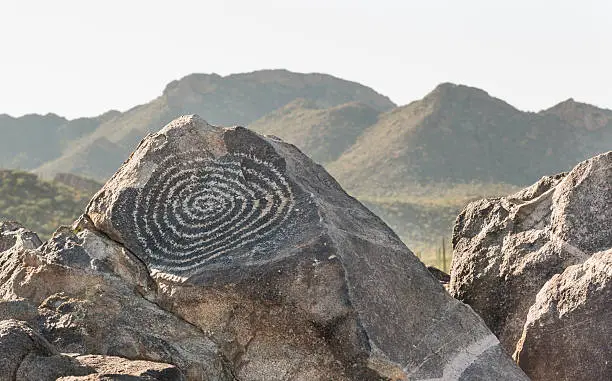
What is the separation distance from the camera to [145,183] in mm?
8664

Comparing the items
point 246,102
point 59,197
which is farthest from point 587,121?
point 246,102

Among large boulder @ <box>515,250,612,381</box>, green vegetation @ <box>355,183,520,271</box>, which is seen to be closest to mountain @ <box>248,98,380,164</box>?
green vegetation @ <box>355,183,520,271</box>

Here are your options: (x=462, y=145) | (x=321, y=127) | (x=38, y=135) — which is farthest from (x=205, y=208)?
(x=38, y=135)

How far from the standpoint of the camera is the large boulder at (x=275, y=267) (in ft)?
24.3

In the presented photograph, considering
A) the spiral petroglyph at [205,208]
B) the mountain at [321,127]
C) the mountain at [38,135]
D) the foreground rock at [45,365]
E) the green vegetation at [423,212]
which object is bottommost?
the green vegetation at [423,212]

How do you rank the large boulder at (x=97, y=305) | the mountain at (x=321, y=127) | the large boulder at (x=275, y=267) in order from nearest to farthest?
1. the large boulder at (x=97, y=305)
2. the large boulder at (x=275, y=267)
3. the mountain at (x=321, y=127)

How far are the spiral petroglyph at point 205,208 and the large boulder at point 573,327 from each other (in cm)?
266

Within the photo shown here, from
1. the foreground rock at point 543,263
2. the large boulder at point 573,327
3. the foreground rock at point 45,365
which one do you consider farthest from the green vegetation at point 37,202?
the foreground rock at point 45,365

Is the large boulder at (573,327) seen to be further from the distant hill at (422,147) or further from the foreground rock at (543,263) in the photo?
the distant hill at (422,147)

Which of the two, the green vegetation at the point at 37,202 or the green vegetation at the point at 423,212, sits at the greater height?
the green vegetation at the point at 37,202

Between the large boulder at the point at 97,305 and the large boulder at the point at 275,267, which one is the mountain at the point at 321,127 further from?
the large boulder at the point at 97,305

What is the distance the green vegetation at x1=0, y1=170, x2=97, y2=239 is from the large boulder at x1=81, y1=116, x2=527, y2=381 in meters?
28.5

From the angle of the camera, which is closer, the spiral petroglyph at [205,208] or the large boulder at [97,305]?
the large boulder at [97,305]

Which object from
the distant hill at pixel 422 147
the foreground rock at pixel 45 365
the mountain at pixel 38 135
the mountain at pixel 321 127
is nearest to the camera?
the foreground rock at pixel 45 365
